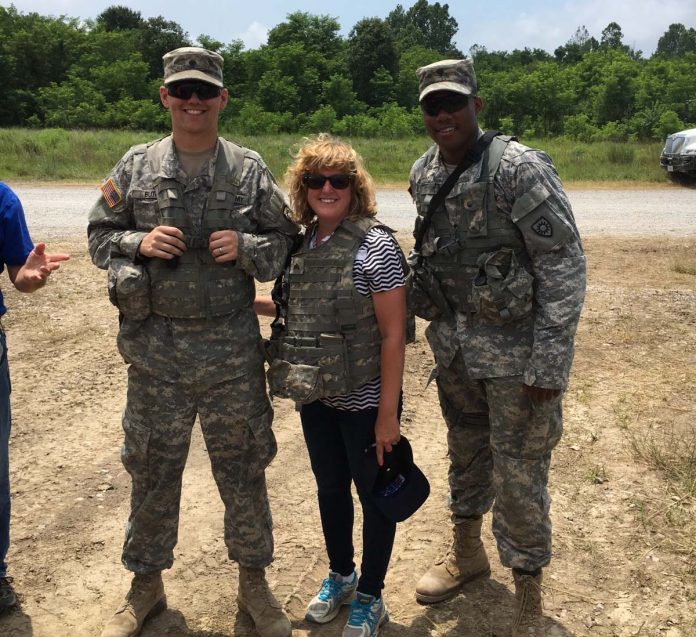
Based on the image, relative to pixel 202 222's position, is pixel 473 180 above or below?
above

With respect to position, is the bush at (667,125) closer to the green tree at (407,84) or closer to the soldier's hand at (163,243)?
the green tree at (407,84)

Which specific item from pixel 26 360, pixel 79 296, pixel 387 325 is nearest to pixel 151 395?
pixel 387 325

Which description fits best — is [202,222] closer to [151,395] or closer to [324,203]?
[324,203]

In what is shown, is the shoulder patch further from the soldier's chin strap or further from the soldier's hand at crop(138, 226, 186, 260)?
the soldier's hand at crop(138, 226, 186, 260)

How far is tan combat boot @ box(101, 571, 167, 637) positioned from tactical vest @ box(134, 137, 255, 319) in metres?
1.11

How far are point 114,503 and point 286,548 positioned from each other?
0.98 metres

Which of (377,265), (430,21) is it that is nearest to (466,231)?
(377,265)

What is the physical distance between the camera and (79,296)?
22.8 ft

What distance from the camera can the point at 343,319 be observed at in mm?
2654

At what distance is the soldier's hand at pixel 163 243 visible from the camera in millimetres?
2627

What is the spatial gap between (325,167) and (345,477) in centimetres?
117

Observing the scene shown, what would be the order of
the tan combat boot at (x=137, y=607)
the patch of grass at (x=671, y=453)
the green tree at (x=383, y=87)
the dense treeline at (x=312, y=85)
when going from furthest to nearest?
1. the green tree at (x=383, y=87)
2. the dense treeline at (x=312, y=85)
3. the patch of grass at (x=671, y=453)
4. the tan combat boot at (x=137, y=607)

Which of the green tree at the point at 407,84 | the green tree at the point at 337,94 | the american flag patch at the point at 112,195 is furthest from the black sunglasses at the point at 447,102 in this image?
the green tree at the point at 407,84

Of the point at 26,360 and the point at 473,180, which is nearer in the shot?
the point at 473,180
